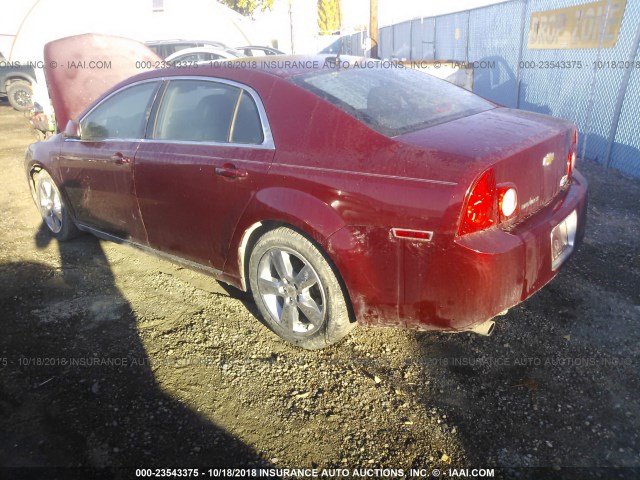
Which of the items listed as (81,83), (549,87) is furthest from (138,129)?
(549,87)

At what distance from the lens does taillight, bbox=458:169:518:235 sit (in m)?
2.20

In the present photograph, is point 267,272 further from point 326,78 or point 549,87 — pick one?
point 549,87

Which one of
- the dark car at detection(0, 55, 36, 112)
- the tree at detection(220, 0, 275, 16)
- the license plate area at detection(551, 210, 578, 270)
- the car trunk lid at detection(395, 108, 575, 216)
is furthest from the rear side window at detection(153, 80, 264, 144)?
the tree at detection(220, 0, 275, 16)

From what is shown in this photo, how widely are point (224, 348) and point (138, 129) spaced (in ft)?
5.57

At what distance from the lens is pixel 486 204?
7.37 feet

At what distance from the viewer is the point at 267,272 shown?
2.98m

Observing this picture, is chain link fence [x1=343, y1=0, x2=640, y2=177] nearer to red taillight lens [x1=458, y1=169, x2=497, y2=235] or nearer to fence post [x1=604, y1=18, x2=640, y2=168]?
fence post [x1=604, y1=18, x2=640, y2=168]

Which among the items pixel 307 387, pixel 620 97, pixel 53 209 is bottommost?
pixel 307 387

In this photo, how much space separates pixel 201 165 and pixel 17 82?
533 inches

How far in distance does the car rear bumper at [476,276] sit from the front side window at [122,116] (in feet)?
7.48

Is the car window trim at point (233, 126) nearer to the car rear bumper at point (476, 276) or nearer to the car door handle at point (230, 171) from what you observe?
the car door handle at point (230, 171)

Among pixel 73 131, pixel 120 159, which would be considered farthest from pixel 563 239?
pixel 73 131

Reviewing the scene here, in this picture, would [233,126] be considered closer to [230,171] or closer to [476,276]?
[230,171]

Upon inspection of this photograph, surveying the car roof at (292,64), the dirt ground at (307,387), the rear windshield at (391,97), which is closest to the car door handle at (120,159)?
the car roof at (292,64)
